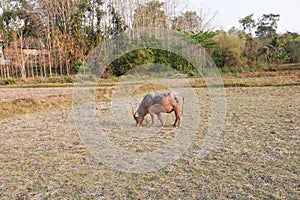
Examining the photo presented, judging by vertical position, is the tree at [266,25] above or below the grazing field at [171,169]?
above

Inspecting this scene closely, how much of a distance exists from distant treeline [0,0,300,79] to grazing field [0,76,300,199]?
284 inches

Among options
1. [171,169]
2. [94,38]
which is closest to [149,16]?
[94,38]

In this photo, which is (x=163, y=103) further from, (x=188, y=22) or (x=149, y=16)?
(x=188, y=22)

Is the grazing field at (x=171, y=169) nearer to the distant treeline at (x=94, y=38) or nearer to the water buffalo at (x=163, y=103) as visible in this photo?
the water buffalo at (x=163, y=103)

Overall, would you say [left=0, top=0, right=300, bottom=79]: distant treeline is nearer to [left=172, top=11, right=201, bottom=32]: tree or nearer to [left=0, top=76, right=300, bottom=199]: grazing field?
[left=172, top=11, right=201, bottom=32]: tree

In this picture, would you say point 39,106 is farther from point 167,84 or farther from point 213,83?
point 213,83

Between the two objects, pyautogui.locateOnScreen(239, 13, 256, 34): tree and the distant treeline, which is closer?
the distant treeline

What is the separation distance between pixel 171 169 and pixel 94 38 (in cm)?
1498

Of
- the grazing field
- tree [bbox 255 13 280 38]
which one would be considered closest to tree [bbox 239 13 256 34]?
tree [bbox 255 13 280 38]

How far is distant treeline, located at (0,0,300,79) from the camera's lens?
589 inches

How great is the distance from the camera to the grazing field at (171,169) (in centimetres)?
284

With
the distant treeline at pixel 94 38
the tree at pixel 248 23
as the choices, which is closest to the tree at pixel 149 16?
the distant treeline at pixel 94 38

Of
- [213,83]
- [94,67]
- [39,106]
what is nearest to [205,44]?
[213,83]

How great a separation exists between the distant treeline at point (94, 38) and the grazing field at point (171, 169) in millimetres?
7205
